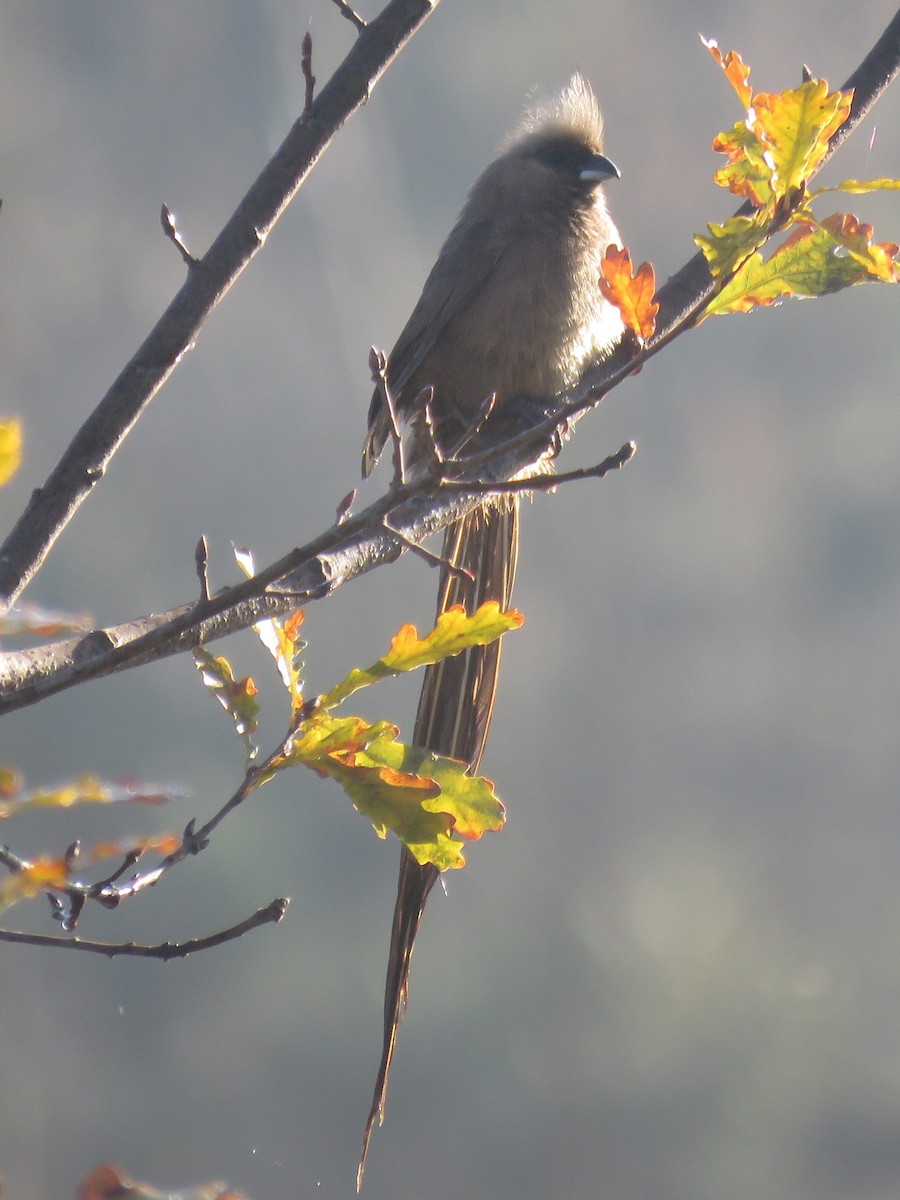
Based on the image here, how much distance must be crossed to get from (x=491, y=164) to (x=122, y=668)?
2425 millimetres

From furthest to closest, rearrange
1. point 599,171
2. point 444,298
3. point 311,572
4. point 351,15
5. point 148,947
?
point 599,171 → point 444,298 → point 351,15 → point 311,572 → point 148,947

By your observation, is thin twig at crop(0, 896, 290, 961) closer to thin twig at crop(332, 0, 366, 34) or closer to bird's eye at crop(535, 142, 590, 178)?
thin twig at crop(332, 0, 366, 34)

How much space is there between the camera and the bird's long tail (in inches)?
65.9

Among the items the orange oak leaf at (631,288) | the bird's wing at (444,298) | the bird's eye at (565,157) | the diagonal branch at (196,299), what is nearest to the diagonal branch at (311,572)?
the orange oak leaf at (631,288)

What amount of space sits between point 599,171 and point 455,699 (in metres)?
1.47

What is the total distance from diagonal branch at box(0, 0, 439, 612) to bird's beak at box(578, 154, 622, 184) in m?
1.49

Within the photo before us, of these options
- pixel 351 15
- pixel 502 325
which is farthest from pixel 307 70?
pixel 502 325

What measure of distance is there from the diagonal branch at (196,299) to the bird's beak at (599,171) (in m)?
1.49

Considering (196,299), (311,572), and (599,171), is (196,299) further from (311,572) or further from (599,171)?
(599,171)

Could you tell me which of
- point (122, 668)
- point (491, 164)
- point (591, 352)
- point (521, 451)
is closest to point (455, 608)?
point (122, 668)

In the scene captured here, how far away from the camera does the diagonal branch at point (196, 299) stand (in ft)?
4.32

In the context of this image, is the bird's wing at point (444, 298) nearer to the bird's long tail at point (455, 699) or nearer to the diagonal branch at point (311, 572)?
the bird's long tail at point (455, 699)

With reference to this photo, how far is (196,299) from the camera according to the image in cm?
140

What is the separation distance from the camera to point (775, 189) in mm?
1110
